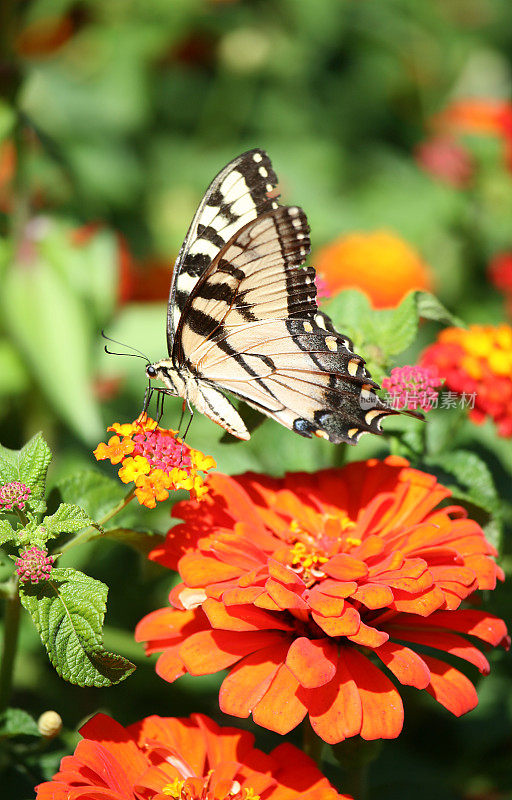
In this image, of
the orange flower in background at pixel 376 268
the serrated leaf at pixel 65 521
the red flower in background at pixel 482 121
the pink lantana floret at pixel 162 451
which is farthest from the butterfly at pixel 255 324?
the red flower in background at pixel 482 121

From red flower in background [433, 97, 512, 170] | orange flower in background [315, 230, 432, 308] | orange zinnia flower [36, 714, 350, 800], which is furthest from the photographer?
red flower in background [433, 97, 512, 170]

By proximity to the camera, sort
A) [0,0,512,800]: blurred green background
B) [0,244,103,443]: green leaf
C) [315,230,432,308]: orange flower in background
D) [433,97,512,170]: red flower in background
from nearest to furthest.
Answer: [0,0,512,800]: blurred green background < [0,244,103,443]: green leaf < [315,230,432,308]: orange flower in background < [433,97,512,170]: red flower in background

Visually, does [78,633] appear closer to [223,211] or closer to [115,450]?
[115,450]

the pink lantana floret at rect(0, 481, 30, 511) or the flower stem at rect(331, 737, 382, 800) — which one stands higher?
the pink lantana floret at rect(0, 481, 30, 511)

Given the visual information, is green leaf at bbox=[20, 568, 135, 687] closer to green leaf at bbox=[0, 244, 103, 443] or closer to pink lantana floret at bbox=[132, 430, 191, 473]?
pink lantana floret at bbox=[132, 430, 191, 473]

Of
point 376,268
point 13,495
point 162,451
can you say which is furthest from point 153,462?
point 376,268

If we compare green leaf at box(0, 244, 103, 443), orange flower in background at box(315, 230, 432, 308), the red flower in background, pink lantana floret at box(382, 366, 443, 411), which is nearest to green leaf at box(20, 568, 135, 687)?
pink lantana floret at box(382, 366, 443, 411)
